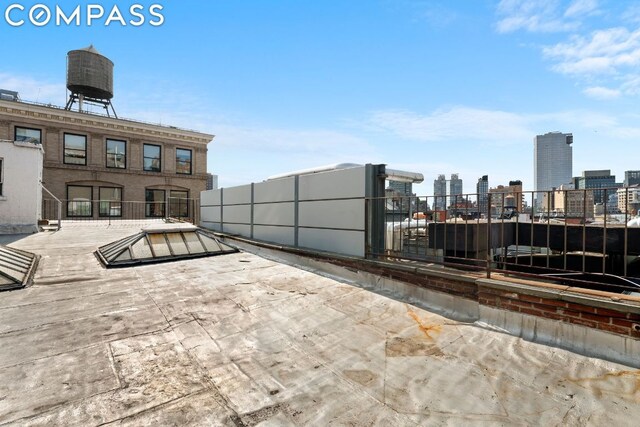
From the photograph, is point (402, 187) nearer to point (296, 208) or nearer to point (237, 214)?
point (296, 208)

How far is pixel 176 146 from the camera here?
26203 millimetres

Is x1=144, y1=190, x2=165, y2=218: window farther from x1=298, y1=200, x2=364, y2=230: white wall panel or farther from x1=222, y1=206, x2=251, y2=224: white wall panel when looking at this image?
x1=298, y1=200, x2=364, y2=230: white wall panel

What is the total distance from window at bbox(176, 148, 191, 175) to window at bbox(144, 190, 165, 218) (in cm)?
253

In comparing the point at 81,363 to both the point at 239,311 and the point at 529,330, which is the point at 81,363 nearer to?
the point at 239,311

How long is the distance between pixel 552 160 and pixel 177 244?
237014 millimetres

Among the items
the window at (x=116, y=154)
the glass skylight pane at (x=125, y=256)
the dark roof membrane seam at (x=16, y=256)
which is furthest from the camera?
the window at (x=116, y=154)

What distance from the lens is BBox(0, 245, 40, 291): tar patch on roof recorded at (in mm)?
6148

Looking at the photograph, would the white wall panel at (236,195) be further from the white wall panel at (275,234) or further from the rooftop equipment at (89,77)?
the rooftop equipment at (89,77)

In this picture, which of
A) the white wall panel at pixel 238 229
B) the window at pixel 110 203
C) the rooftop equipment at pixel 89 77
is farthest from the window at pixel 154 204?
the white wall panel at pixel 238 229

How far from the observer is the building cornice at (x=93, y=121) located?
788 inches

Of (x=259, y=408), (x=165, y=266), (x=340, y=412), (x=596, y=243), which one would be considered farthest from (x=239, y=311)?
(x=596, y=243)

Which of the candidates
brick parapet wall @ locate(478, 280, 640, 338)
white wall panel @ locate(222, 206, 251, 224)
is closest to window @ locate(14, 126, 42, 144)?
white wall panel @ locate(222, 206, 251, 224)

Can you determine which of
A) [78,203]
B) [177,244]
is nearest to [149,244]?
[177,244]

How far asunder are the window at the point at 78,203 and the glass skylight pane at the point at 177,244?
16.3 m
